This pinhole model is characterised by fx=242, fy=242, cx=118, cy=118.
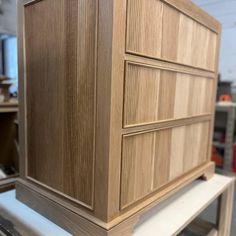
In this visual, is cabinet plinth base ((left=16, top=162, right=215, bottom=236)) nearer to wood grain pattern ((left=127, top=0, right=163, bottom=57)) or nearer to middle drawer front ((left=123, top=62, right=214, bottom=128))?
middle drawer front ((left=123, top=62, right=214, bottom=128))

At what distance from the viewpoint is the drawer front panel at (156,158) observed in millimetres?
632

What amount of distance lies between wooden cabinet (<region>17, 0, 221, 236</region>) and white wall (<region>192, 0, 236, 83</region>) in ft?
6.31

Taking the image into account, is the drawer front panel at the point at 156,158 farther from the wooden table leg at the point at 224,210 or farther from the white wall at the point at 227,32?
the white wall at the point at 227,32

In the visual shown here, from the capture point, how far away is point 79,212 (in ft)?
2.10

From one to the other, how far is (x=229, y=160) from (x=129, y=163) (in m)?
1.96

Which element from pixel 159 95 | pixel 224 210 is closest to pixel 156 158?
pixel 159 95

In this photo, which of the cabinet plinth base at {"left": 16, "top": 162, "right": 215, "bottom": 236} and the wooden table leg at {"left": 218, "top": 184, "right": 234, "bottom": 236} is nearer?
the cabinet plinth base at {"left": 16, "top": 162, "right": 215, "bottom": 236}

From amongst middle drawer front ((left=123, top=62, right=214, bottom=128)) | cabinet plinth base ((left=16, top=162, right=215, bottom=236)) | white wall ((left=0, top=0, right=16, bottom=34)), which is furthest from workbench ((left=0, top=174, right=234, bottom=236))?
white wall ((left=0, top=0, right=16, bottom=34))

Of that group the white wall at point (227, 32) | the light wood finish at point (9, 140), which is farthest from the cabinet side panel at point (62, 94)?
the white wall at point (227, 32)

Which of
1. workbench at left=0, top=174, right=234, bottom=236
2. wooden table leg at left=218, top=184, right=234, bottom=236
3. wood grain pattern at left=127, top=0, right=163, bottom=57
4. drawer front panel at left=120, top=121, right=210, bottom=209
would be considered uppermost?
wood grain pattern at left=127, top=0, right=163, bottom=57

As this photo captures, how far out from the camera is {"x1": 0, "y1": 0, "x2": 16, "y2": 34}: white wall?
221cm

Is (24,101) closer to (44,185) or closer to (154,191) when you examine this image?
(44,185)

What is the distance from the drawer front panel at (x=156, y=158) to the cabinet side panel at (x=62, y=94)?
10 centimetres

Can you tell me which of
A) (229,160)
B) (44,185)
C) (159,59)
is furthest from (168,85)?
(229,160)
